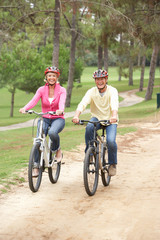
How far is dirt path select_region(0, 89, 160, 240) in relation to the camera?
5.04 meters

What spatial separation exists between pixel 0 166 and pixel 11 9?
15172 millimetres

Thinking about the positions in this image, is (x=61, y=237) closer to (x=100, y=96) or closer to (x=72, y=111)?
(x=100, y=96)

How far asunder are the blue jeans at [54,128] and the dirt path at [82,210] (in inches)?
30.8

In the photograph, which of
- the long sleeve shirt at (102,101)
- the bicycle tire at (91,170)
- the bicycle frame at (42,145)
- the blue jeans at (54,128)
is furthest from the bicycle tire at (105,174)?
the bicycle frame at (42,145)

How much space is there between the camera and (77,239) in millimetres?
4863

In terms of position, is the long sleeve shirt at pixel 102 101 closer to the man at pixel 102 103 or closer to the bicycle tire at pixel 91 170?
the man at pixel 102 103

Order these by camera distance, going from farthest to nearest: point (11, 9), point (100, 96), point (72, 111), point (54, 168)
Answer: point (72, 111), point (11, 9), point (54, 168), point (100, 96)

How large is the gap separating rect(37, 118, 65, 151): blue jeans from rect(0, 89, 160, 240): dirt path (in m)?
0.78

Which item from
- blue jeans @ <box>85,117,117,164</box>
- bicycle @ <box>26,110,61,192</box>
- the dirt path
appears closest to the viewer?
the dirt path

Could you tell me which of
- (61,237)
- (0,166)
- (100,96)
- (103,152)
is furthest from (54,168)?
(61,237)

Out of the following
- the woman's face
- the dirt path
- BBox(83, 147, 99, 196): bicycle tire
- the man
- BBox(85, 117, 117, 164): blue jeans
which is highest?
the woman's face

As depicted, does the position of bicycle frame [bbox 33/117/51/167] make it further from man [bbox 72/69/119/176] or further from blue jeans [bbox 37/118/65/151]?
man [bbox 72/69/119/176]

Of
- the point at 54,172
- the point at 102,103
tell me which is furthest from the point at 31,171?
the point at 102,103

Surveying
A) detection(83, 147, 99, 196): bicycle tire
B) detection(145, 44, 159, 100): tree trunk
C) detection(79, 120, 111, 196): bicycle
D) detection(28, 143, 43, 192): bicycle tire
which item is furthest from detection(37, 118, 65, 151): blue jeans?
detection(145, 44, 159, 100): tree trunk
